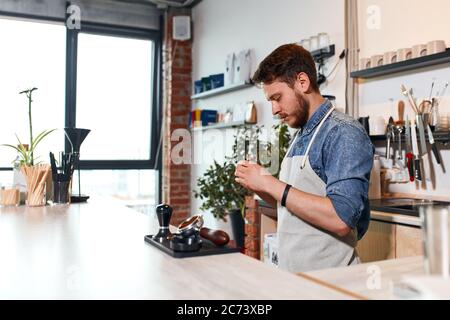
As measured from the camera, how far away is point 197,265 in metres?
1.10

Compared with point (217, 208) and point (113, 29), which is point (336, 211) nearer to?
point (217, 208)

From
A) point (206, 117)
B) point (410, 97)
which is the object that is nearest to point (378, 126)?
point (410, 97)

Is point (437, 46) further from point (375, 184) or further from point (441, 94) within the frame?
point (375, 184)

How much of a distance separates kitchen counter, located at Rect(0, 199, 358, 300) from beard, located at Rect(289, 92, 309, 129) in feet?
2.13

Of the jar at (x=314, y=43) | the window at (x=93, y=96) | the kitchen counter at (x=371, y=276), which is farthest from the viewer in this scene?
the window at (x=93, y=96)

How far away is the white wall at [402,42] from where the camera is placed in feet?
8.45

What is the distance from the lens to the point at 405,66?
2633 mm

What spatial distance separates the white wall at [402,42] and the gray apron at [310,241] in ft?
4.29

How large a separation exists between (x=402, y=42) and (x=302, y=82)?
1.53 metres

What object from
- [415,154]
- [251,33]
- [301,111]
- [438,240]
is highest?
[251,33]

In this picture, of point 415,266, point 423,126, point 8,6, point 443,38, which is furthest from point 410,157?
point 8,6

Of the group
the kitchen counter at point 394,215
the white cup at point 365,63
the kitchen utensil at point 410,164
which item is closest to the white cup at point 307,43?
the white cup at point 365,63

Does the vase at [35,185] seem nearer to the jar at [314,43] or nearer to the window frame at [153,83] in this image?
the jar at [314,43]
